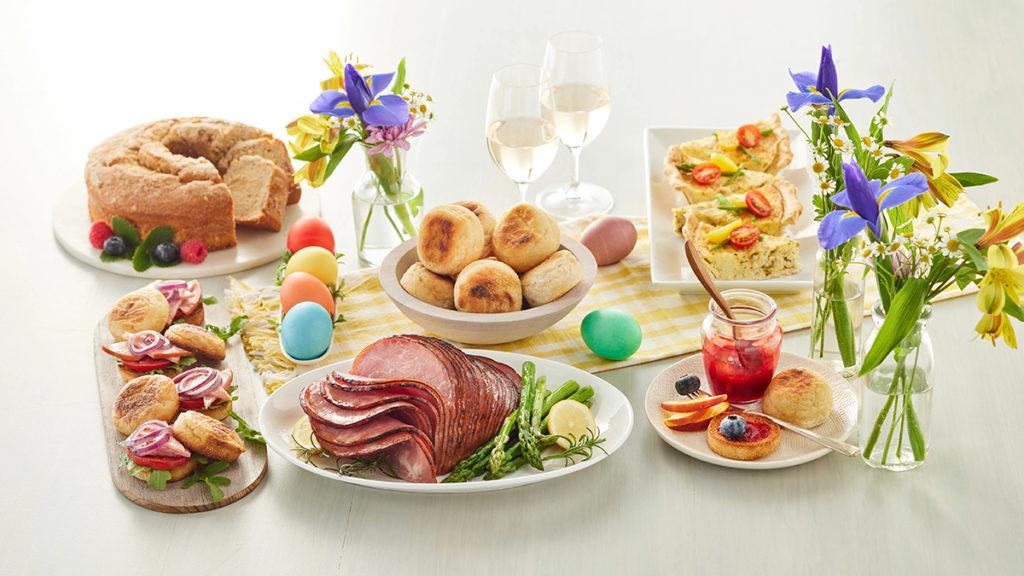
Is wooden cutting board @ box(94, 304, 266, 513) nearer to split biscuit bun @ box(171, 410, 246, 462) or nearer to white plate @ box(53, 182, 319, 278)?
split biscuit bun @ box(171, 410, 246, 462)

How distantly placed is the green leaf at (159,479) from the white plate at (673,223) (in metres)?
1.28

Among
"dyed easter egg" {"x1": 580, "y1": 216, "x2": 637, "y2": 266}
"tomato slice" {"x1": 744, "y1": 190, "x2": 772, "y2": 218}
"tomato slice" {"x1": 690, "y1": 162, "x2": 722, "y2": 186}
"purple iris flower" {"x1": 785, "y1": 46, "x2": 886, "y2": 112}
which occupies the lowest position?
"dyed easter egg" {"x1": 580, "y1": 216, "x2": 637, "y2": 266}

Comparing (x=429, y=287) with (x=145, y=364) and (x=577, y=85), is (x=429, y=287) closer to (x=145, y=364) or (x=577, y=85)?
(x=145, y=364)

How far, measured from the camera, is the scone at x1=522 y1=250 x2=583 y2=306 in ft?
9.33

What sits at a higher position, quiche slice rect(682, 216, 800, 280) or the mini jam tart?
quiche slice rect(682, 216, 800, 280)

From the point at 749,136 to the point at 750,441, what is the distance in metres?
1.34

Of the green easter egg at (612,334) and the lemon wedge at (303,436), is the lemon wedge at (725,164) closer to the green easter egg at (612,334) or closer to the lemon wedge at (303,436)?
the green easter egg at (612,334)

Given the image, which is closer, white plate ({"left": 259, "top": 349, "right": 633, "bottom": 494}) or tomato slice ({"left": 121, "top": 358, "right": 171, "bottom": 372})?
white plate ({"left": 259, "top": 349, "right": 633, "bottom": 494})

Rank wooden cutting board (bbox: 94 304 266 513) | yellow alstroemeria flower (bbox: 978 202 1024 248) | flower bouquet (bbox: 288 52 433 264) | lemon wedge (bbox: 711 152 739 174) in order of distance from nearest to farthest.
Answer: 1. yellow alstroemeria flower (bbox: 978 202 1024 248)
2. wooden cutting board (bbox: 94 304 266 513)
3. flower bouquet (bbox: 288 52 433 264)
4. lemon wedge (bbox: 711 152 739 174)

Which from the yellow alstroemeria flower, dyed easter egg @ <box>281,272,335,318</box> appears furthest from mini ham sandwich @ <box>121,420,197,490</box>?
the yellow alstroemeria flower

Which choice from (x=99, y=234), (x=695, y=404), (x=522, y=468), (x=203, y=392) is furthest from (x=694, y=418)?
(x=99, y=234)

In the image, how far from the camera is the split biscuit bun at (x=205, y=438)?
251cm

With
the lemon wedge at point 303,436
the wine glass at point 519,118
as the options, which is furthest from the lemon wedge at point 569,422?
the wine glass at point 519,118

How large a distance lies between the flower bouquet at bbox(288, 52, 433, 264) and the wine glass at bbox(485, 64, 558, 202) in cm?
17
